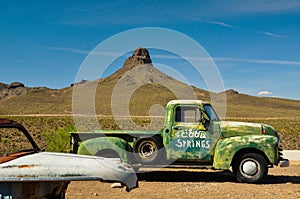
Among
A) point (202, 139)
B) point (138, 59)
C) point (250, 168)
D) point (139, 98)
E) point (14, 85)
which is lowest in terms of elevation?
point (250, 168)

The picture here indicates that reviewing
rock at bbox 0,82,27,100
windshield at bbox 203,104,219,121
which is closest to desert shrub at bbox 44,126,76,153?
windshield at bbox 203,104,219,121

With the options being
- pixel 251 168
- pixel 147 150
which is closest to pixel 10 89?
pixel 147 150

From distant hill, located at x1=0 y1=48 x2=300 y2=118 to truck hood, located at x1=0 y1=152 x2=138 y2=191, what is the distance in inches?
3260

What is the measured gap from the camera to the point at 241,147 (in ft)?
31.7

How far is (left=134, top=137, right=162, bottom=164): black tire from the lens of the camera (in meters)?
10.1

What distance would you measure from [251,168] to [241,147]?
1.95 ft

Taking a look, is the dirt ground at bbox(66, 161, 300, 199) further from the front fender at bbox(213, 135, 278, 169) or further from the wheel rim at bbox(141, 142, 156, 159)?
the wheel rim at bbox(141, 142, 156, 159)

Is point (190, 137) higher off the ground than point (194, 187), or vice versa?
point (190, 137)

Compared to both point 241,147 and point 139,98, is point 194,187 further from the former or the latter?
point 139,98

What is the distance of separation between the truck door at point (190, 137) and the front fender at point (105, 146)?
3.88 ft

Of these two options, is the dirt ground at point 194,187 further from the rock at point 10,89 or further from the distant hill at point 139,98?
the rock at point 10,89

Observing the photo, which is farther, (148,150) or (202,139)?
(148,150)

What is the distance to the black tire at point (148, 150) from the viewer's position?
10.1 m

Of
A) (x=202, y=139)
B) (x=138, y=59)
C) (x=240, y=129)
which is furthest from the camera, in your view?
(x=138, y=59)
